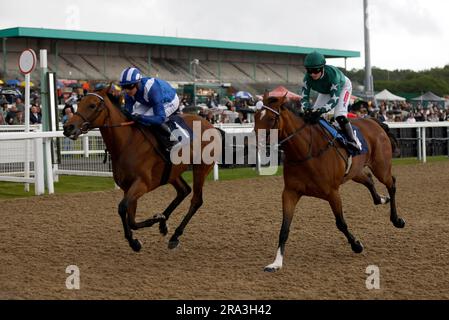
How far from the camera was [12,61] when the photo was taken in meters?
32.5

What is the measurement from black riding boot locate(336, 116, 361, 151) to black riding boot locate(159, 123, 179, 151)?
174 centimetres

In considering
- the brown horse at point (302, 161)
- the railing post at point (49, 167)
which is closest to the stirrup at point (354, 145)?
the brown horse at point (302, 161)

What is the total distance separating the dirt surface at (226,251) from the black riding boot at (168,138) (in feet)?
3.46

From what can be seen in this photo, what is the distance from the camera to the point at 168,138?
23.1 feet

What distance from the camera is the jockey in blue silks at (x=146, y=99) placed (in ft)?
22.6

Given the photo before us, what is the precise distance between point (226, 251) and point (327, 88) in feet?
6.42

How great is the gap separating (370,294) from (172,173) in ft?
9.85

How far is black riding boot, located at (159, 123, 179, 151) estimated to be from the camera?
22.9ft

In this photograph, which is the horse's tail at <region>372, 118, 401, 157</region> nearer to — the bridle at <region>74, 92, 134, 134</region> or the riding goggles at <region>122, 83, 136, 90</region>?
the riding goggles at <region>122, 83, 136, 90</region>

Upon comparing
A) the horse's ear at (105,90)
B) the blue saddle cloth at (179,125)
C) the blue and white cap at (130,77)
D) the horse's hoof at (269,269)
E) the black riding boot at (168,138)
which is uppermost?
the blue and white cap at (130,77)

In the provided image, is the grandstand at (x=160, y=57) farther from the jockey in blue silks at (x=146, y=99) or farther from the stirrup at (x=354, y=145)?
the stirrup at (x=354, y=145)

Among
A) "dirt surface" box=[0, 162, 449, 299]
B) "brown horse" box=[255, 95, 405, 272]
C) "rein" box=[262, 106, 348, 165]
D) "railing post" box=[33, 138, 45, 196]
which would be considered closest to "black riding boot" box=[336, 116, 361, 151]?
"brown horse" box=[255, 95, 405, 272]

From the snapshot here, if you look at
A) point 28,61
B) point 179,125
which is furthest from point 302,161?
point 28,61
